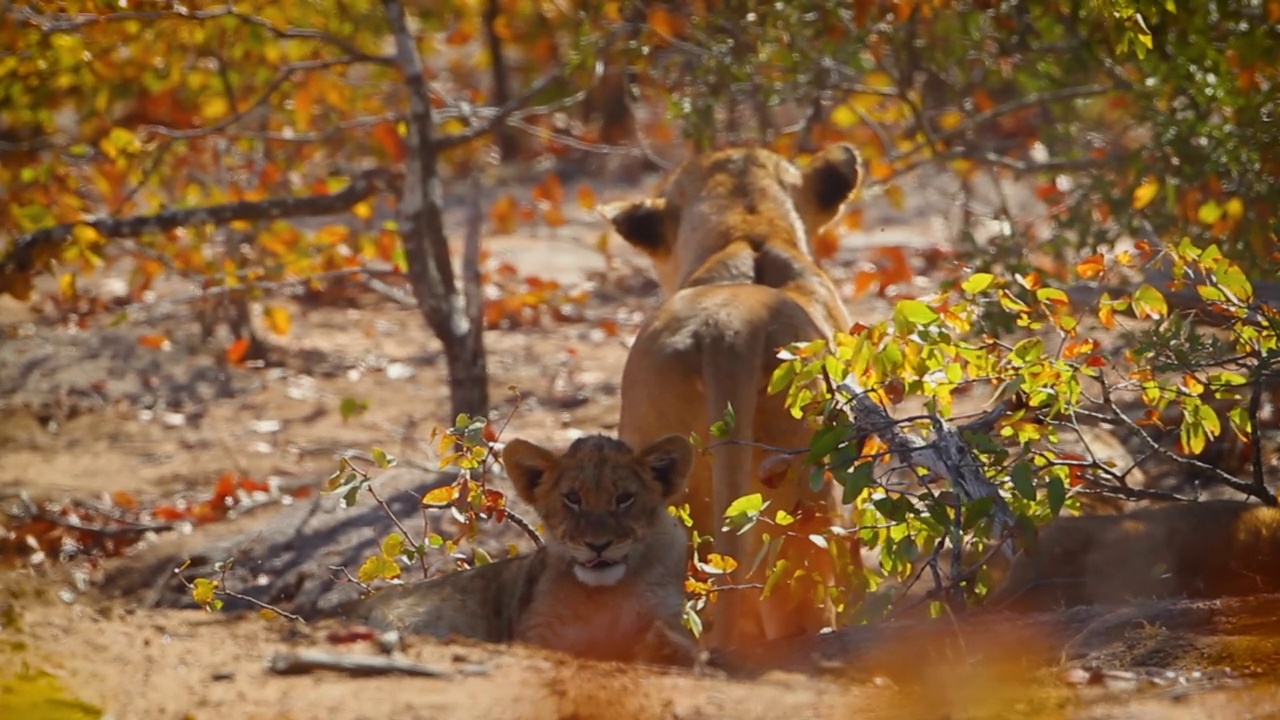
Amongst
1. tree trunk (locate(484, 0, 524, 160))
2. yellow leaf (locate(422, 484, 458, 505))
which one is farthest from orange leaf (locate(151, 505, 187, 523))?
tree trunk (locate(484, 0, 524, 160))

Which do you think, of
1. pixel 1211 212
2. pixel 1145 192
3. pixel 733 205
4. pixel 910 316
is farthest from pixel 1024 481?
pixel 1145 192

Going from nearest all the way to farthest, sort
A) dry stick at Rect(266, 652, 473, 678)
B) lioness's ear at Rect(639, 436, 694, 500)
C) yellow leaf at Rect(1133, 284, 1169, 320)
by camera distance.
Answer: dry stick at Rect(266, 652, 473, 678)
yellow leaf at Rect(1133, 284, 1169, 320)
lioness's ear at Rect(639, 436, 694, 500)

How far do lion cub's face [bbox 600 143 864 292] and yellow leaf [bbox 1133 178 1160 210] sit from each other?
1366mm

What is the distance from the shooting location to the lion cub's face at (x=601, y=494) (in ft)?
14.9

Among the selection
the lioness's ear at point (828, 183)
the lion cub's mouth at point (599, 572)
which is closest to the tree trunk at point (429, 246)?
the lioness's ear at point (828, 183)

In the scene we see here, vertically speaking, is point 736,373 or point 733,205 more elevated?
point 733,205

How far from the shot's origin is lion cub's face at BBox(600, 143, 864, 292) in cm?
620

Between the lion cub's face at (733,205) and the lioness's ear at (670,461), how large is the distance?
1.55 metres

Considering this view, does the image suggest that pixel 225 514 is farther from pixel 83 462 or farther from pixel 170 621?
pixel 170 621

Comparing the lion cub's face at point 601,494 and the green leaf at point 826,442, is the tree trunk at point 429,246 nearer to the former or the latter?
the lion cub's face at point 601,494

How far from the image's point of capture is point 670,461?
467cm

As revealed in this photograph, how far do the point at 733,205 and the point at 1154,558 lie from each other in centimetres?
198

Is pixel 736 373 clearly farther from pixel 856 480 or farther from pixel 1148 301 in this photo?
pixel 1148 301

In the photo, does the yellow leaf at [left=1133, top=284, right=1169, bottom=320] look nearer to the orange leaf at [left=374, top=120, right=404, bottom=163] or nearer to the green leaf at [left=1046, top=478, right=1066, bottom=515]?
the green leaf at [left=1046, top=478, right=1066, bottom=515]
